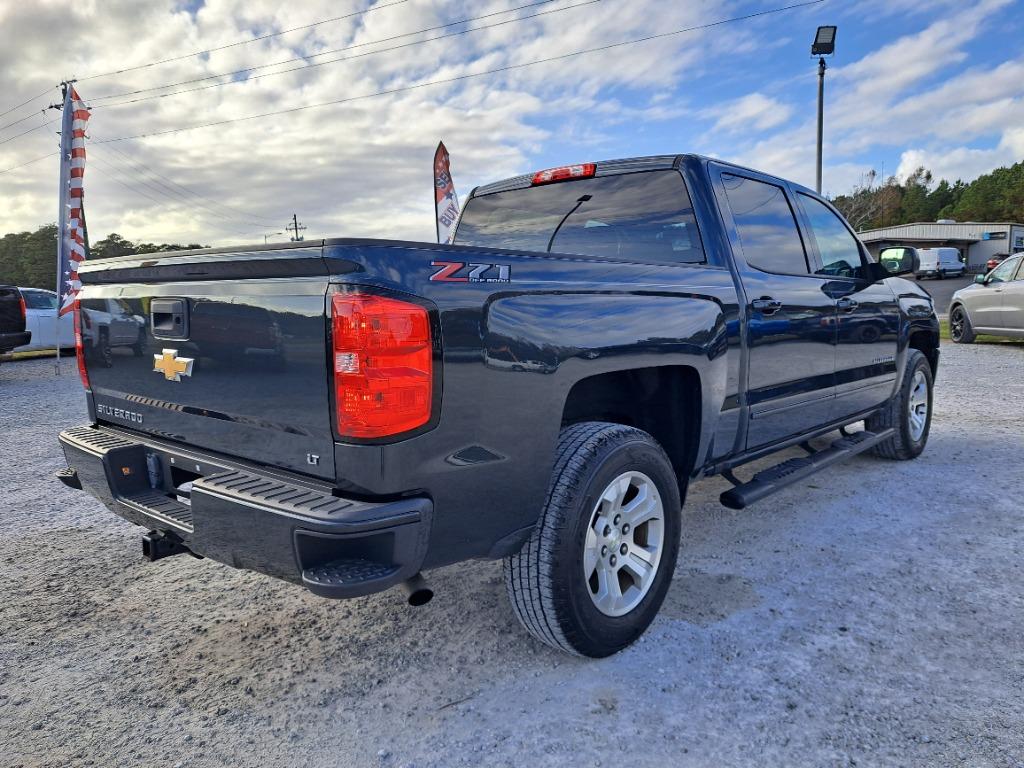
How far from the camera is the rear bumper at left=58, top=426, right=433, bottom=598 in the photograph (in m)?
1.89

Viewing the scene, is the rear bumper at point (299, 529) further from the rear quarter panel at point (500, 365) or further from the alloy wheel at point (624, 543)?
the alloy wheel at point (624, 543)

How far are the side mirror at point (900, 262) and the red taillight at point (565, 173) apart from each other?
7.55 ft

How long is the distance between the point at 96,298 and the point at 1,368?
12204mm

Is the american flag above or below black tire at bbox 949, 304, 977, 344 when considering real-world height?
above

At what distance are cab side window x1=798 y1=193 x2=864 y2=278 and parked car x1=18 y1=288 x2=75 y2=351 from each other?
1335cm

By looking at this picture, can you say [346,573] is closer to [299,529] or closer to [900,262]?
[299,529]

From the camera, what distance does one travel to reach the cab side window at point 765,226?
11.4ft

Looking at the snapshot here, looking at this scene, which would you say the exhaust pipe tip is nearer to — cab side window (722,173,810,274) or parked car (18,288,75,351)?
cab side window (722,173,810,274)

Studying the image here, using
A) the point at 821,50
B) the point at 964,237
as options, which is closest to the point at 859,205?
the point at 964,237

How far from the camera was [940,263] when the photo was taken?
135 ft

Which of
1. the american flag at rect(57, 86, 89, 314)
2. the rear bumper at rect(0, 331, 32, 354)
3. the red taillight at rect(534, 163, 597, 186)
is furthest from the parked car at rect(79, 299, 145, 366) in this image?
the american flag at rect(57, 86, 89, 314)

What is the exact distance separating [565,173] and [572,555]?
84.4 inches

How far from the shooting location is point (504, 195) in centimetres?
404

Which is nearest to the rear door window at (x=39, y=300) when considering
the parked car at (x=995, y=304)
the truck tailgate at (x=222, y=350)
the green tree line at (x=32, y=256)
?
the truck tailgate at (x=222, y=350)
